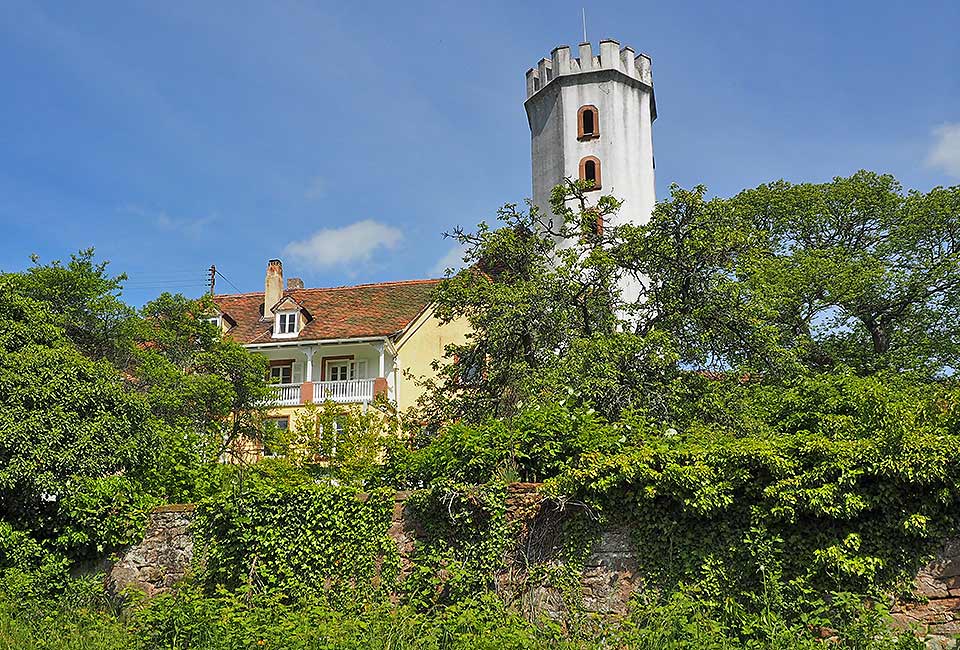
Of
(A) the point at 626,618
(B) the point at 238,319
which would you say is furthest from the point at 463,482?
(B) the point at 238,319

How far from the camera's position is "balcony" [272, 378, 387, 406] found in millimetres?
30750

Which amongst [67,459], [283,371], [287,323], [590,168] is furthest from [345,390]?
[67,459]

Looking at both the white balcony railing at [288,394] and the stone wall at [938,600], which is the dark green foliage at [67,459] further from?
the white balcony railing at [288,394]

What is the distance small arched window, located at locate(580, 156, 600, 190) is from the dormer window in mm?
11444

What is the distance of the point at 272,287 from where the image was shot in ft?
118

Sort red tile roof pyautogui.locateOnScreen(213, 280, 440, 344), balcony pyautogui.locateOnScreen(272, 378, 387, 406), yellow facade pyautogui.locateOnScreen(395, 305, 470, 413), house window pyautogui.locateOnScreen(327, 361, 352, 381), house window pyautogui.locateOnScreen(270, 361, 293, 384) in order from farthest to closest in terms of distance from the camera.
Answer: house window pyautogui.locateOnScreen(270, 361, 293, 384) → house window pyautogui.locateOnScreen(327, 361, 352, 381) → red tile roof pyautogui.locateOnScreen(213, 280, 440, 344) → yellow facade pyautogui.locateOnScreen(395, 305, 470, 413) → balcony pyautogui.locateOnScreen(272, 378, 387, 406)

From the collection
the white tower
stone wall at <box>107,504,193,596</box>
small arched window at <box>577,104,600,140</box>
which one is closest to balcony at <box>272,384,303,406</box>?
→ the white tower

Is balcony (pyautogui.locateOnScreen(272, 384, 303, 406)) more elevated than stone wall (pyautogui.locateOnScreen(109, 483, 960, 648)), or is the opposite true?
balcony (pyautogui.locateOnScreen(272, 384, 303, 406))

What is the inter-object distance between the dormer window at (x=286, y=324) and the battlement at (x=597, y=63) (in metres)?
12.2

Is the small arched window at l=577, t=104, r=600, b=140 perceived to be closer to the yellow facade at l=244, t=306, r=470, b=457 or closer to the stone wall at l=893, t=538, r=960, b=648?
the yellow facade at l=244, t=306, r=470, b=457

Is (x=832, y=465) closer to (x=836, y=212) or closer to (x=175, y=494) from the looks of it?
(x=175, y=494)

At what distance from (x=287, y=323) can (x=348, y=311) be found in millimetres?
2235

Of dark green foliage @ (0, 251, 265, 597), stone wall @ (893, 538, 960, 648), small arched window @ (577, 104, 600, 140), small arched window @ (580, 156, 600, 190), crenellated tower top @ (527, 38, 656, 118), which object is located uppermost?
crenellated tower top @ (527, 38, 656, 118)

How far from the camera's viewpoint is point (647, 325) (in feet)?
61.6
